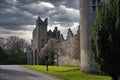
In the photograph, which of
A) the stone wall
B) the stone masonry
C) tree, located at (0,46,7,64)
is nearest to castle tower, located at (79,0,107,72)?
the stone wall

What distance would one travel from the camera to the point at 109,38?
18.5m

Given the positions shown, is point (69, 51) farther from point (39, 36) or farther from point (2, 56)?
point (2, 56)

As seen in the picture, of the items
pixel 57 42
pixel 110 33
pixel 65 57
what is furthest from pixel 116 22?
pixel 57 42

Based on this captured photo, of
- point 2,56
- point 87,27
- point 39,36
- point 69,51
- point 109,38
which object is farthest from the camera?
point 2,56

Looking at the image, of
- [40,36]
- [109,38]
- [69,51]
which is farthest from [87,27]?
[40,36]

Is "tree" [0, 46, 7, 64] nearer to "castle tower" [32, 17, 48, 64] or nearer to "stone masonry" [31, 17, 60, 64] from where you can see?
"stone masonry" [31, 17, 60, 64]

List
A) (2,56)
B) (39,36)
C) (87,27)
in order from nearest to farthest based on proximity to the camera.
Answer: (87,27) < (39,36) < (2,56)

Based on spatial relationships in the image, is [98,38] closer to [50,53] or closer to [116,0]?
[116,0]

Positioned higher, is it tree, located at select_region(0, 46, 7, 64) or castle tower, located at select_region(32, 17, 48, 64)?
castle tower, located at select_region(32, 17, 48, 64)

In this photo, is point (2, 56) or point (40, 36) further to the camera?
point (2, 56)

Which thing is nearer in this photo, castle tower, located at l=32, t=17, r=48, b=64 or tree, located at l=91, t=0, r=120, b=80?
tree, located at l=91, t=0, r=120, b=80

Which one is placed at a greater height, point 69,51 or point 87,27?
point 87,27

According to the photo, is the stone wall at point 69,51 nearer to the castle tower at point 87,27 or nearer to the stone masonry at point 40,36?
the castle tower at point 87,27

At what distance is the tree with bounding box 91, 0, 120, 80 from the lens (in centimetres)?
1847
